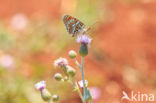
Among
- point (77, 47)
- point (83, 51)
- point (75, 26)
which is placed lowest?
point (83, 51)

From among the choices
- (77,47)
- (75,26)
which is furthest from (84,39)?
(77,47)

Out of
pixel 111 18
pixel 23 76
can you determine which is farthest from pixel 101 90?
pixel 111 18

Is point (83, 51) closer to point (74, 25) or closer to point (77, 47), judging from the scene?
point (74, 25)

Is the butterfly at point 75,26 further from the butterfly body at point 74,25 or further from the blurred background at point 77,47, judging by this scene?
the blurred background at point 77,47

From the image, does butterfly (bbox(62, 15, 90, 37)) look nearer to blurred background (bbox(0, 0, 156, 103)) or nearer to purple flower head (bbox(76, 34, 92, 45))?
purple flower head (bbox(76, 34, 92, 45))

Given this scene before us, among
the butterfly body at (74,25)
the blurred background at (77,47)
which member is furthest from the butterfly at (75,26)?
the blurred background at (77,47)

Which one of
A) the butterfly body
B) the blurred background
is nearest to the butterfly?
the butterfly body

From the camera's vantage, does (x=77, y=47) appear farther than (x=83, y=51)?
Yes

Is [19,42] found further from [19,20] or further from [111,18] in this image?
[111,18]
